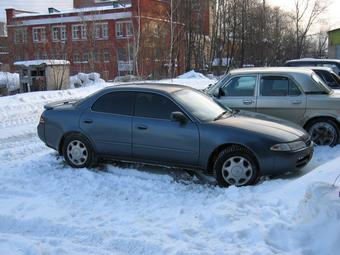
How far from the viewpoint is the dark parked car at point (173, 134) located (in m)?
6.82

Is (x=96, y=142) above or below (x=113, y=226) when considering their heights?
above

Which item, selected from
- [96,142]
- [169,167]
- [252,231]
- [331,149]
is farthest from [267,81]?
[252,231]

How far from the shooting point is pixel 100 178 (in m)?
7.29

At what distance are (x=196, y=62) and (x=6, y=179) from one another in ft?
176

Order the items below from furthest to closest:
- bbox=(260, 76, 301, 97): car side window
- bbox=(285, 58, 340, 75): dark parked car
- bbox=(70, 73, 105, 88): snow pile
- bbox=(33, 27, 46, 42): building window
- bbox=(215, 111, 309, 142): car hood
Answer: bbox=(33, 27, 46, 42): building window → bbox=(70, 73, 105, 88): snow pile → bbox=(285, 58, 340, 75): dark parked car → bbox=(260, 76, 301, 97): car side window → bbox=(215, 111, 309, 142): car hood

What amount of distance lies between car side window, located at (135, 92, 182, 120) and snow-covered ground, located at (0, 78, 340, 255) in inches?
37.2

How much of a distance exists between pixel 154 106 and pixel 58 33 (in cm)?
6394

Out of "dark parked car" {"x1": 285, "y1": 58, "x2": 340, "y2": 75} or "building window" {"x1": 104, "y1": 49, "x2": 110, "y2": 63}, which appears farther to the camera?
"building window" {"x1": 104, "y1": 49, "x2": 110, "y2": 63}

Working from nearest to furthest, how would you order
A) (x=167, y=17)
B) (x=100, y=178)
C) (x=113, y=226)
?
(x=113, y=226) < (x=100, y=178) < (x=167, y=17)

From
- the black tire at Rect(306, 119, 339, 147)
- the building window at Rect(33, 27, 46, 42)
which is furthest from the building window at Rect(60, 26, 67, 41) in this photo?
the black tire at Rect(306, 119, 339, 147)

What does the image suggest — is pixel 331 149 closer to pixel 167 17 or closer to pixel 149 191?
pixel 149 191

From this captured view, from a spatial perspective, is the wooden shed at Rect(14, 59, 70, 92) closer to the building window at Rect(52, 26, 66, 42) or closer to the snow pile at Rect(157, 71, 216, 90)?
the snow pile at Rect(157, 71, 216, 90)

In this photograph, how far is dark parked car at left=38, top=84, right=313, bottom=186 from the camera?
682cm

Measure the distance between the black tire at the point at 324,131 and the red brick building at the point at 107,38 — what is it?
30567 millimetres
